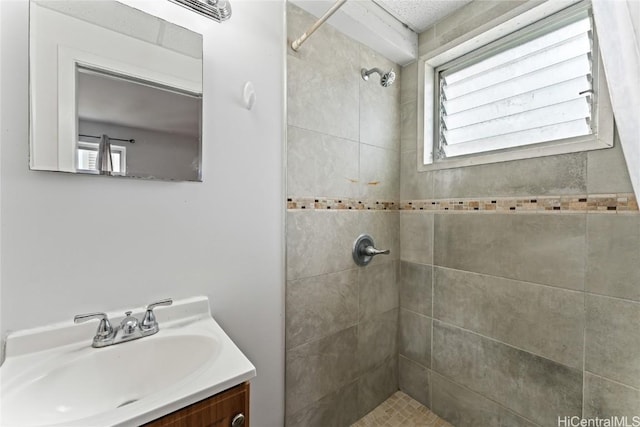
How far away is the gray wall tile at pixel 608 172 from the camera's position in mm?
1011

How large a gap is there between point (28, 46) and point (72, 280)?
698 millimetres

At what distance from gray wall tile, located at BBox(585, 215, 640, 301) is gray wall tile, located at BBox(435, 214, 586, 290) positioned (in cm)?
3

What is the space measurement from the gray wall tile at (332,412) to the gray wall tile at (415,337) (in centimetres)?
44

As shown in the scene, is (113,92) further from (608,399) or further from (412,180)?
(608,399)

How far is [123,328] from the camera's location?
85cm

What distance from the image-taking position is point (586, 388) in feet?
3.62

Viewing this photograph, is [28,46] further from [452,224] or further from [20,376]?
[452,224]

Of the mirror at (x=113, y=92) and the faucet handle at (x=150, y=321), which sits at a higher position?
the mirror at (x=113, y=92)

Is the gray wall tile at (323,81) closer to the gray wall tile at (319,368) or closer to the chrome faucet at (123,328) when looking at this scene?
the chrome faucet at (123,328)

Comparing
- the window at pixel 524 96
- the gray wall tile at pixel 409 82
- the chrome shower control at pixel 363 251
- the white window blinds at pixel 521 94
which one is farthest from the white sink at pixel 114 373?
the gray wall tile at pixel 409 82

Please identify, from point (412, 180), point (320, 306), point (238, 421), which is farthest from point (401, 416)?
point (412, 180)

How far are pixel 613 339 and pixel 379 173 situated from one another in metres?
1.26

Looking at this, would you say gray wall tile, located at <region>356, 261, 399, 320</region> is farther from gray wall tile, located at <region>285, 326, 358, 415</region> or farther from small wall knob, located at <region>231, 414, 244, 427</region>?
small wall knob, located at <region>231, 414, 244, 427</region>

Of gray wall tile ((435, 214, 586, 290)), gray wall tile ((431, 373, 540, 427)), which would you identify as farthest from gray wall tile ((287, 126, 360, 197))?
gray wall tile ((431, 373, 540, 427))
